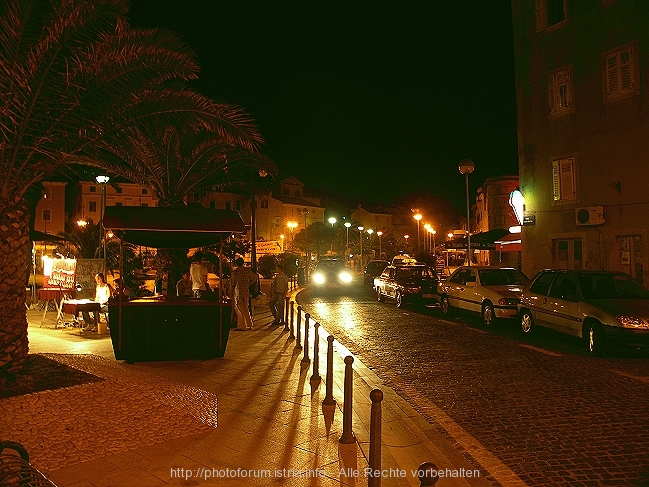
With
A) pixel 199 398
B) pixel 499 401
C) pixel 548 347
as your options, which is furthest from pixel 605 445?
pixel 548 347

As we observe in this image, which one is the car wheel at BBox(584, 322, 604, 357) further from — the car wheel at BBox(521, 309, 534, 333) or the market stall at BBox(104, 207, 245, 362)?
the market stall at BBox(104, 207, 245, 362)

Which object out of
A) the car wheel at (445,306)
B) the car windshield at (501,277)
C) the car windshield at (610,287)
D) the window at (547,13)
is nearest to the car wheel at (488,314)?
the car windshield at (501,277)

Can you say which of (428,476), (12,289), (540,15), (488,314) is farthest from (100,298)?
(540,15)

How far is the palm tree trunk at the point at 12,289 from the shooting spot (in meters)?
7.55

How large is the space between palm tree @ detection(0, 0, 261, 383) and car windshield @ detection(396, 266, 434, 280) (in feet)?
50.3

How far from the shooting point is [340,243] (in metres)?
73.8

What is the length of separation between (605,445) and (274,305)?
37.1ft

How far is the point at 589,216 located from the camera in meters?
20.8

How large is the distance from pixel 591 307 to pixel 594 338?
24.6 inches

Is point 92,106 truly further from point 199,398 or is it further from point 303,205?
point 303,205

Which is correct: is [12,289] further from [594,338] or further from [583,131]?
[583,131]

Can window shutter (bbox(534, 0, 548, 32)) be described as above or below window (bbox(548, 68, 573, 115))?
above

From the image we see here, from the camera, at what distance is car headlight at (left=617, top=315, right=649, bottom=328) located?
36.2ft

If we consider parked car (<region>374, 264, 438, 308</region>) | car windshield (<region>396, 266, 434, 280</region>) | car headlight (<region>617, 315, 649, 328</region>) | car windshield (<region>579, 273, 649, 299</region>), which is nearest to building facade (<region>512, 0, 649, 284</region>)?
car windshield (<region>396, 266, 434, 280</region>)
